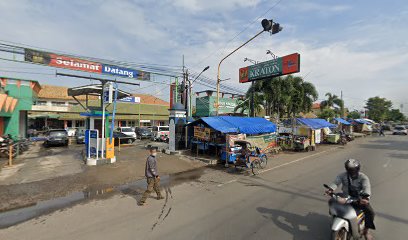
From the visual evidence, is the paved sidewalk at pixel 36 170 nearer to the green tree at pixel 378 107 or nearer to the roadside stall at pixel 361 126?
the roadside stall at pixel 361 126

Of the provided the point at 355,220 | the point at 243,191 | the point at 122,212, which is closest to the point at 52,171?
the point at 122,212

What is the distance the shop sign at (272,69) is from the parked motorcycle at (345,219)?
15931 millimetres

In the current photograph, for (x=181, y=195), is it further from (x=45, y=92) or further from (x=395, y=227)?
(x=45, y=92)

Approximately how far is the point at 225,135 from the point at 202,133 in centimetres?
155

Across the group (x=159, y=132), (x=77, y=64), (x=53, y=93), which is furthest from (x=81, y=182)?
(x=53, y=93)

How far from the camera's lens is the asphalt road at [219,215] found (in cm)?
471

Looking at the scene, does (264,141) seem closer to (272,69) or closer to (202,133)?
(202,133)

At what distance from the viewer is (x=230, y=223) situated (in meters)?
5.18

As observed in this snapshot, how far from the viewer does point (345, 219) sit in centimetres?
389

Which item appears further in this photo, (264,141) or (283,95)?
(283,95)

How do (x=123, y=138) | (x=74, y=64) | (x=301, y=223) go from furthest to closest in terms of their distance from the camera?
(x=123, y=138), (x=74, y=64), (x=301, y=223)

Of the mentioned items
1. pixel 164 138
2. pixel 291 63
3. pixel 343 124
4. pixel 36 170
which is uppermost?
pixel 291 63

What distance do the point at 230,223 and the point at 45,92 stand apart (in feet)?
153

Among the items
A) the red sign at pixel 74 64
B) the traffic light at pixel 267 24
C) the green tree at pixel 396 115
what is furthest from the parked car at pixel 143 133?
the green tree at pixel 396 115
